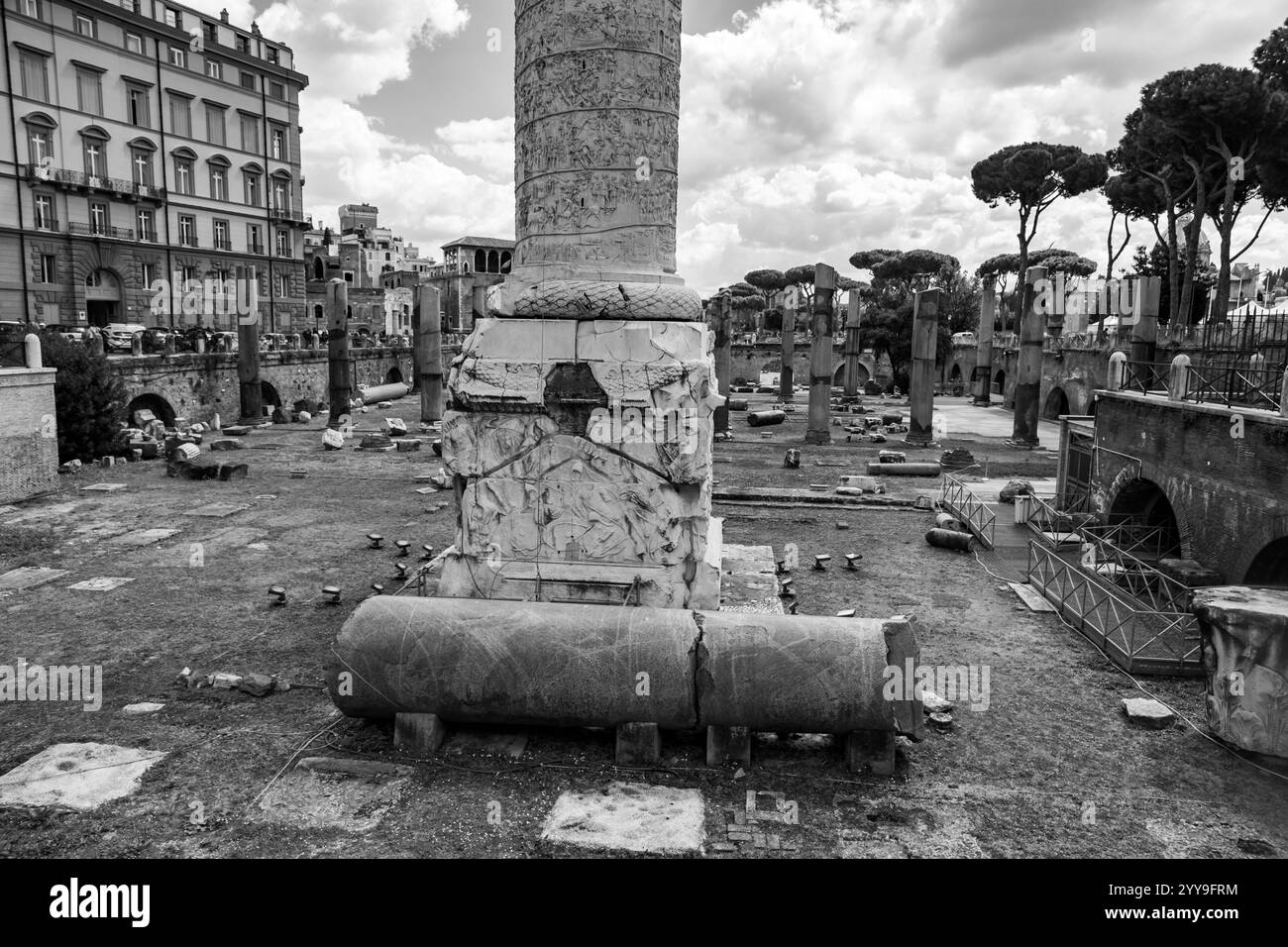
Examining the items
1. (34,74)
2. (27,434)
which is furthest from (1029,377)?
(34,74)

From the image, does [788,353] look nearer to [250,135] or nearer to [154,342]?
[154,342]

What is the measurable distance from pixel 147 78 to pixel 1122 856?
44647 mm

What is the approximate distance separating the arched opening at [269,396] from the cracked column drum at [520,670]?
27.9 meters

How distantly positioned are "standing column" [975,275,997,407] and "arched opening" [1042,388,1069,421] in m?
3.35

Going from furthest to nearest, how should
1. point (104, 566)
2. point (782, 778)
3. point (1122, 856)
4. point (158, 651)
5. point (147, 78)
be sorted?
point (147, 78) < point (104, 566) < point (158, 651) < point (782, 778) < point (1122, 856)

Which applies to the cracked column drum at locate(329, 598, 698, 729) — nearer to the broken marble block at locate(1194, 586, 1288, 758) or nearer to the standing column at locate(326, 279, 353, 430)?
the broken marble block at locate(1194, 586, 1288, 758)

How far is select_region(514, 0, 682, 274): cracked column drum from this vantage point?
7.48 m

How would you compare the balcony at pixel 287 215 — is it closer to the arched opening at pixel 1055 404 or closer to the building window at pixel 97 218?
the building window at pixel 97 218

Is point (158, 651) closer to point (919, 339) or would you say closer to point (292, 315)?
point (919, 339)

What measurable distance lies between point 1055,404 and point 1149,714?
3216cm

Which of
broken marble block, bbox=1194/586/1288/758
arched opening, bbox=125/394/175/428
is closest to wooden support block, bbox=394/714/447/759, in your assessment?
broken marble block, bbox=1194/586/1288/758

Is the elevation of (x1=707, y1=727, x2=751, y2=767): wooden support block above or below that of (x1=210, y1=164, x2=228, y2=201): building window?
below
